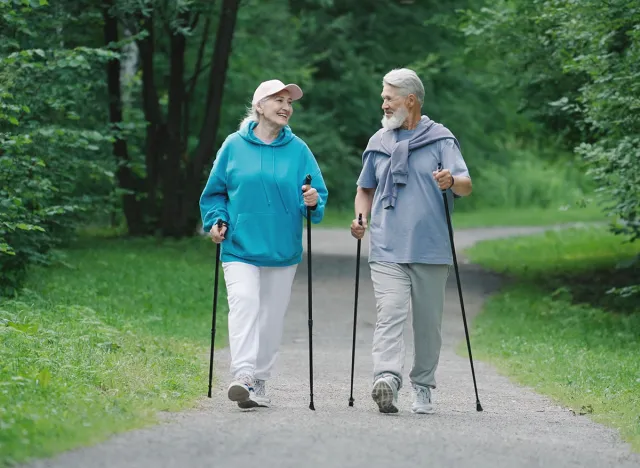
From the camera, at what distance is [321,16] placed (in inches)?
1533

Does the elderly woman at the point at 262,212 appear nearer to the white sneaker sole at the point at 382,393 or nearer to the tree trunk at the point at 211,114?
the white sneaker sole at the point at 382,393

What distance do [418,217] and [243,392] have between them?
1.59 m

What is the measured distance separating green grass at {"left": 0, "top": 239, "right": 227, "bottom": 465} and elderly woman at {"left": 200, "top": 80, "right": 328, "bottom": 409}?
2.12 ft

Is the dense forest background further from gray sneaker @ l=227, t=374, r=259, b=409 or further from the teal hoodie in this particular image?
gray sneaker @ l=227, t=374, r=259, b=409

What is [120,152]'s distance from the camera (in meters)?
24.8

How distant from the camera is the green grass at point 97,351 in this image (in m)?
6.86

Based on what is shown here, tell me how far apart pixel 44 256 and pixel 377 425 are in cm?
780

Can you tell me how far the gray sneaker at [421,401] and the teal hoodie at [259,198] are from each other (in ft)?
3.87

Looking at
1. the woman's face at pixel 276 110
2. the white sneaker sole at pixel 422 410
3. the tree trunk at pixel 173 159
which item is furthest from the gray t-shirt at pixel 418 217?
the tree trunk at pixel 173 159

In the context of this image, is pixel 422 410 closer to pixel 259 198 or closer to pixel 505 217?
pixel 259 198

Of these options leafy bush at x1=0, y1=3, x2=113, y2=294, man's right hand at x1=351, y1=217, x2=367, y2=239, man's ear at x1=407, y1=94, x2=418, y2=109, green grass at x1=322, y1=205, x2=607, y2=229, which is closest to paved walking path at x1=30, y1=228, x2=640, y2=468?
man's right hand at x1=351, y1=217, x2=367, y2=239

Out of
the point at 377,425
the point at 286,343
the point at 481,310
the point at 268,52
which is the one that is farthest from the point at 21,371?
the point at 268,52

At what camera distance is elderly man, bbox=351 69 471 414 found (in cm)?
850

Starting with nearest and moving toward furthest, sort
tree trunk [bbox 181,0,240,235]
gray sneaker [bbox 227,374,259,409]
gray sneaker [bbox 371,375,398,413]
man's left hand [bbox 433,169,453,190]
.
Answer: gray sneaker [bbox 227,374,259,409], gray sneaker [bbox 371,375,398,413], man's left hand [bbox 433,169,453,190], tree trunk [bbox 181,0,240,235]
